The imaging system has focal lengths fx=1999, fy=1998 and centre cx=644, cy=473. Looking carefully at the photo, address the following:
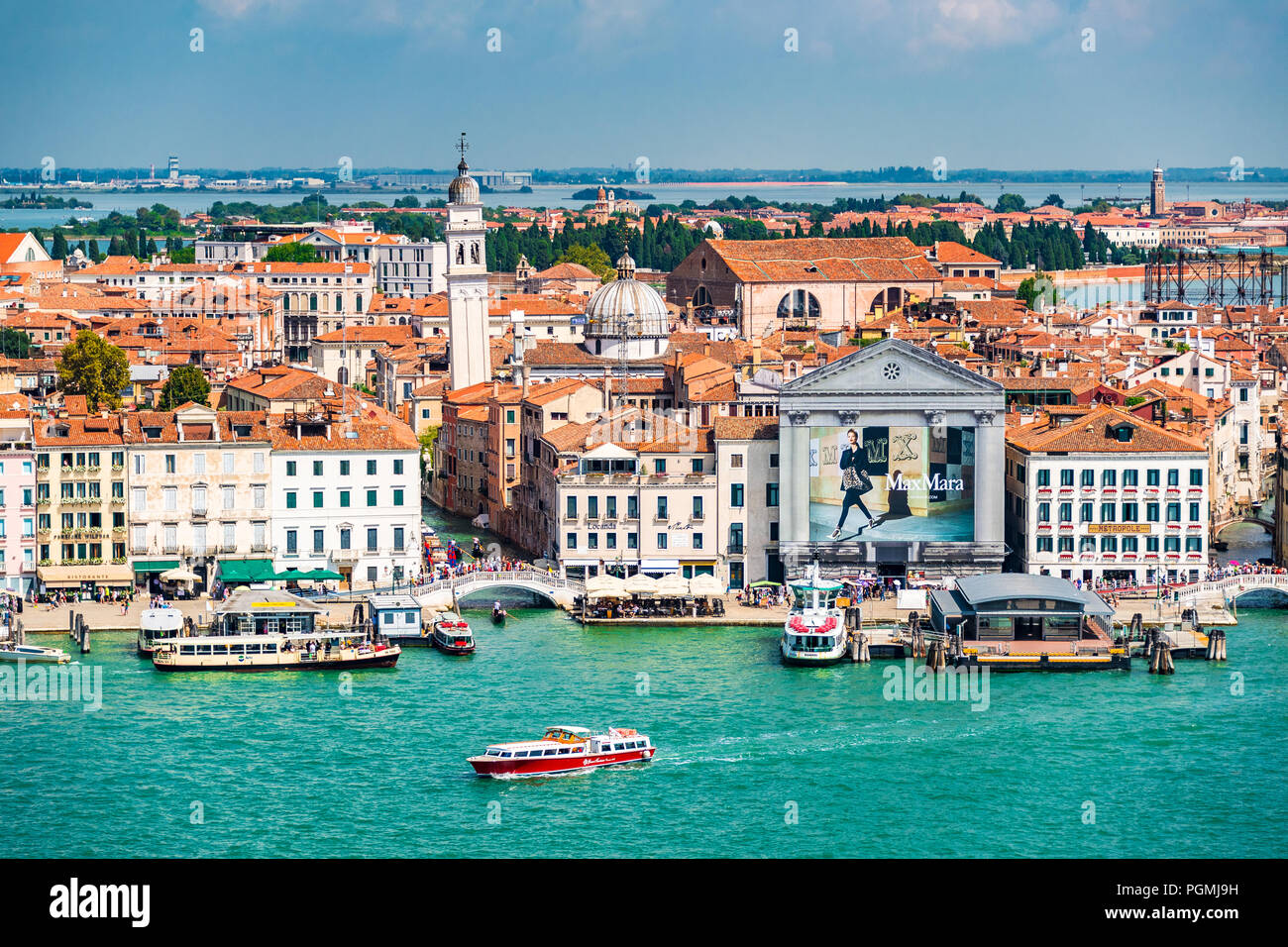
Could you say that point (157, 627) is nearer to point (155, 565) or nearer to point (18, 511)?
point (155, 565)

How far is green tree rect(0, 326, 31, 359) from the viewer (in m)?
47.3

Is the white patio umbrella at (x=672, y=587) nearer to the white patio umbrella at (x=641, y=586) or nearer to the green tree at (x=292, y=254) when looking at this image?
the white patio umbrella at (x=641, y=586)

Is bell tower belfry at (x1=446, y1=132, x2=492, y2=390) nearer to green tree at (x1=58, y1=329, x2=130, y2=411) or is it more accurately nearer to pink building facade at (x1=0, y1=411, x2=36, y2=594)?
green tree at (x1=58, y1=329, x2=130, y2=411)

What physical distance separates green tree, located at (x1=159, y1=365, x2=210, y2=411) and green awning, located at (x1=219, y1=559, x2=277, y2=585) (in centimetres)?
1109

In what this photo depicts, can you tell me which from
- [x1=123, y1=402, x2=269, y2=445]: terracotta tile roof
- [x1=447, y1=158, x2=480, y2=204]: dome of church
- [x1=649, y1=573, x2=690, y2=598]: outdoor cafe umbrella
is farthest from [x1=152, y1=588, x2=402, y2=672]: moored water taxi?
[x1=447, y1=158, x2=480, y2=204]: dome of church

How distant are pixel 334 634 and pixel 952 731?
7.40 meters

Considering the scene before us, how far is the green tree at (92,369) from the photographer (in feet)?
130

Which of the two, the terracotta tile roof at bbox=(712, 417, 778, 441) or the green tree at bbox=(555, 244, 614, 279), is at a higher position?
the green tree at bbox=(555, 244, 614, 279)

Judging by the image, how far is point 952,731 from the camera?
1962cm

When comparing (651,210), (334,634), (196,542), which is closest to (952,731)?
(334,634)

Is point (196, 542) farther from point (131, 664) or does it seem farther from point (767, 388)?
point (767, 388)

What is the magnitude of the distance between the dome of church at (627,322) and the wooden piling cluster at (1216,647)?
16767 mm

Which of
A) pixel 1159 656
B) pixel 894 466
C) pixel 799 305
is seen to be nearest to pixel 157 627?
pixel 894 466
